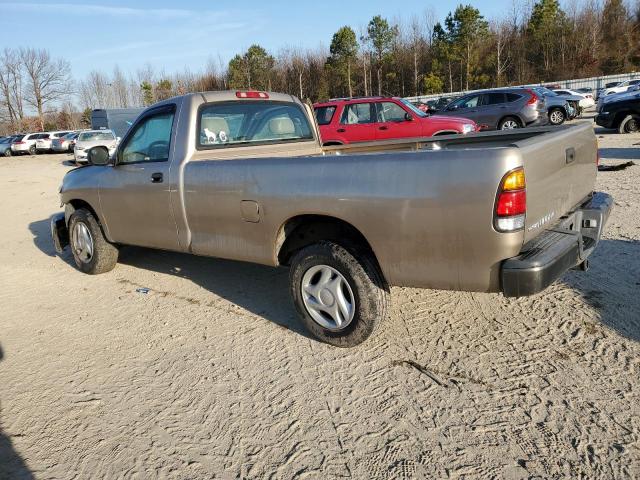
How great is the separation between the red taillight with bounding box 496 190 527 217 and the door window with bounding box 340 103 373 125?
34.5 ft

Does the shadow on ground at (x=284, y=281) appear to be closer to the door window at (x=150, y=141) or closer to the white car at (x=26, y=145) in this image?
the door window at (x=150, y=141)

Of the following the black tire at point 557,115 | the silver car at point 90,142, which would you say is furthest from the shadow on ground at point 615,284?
the silver car at point 90,142

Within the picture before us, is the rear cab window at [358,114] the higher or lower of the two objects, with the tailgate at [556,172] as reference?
higher

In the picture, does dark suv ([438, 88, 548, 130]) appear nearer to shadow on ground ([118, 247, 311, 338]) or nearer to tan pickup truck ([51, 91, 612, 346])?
tan pickup truck ([51, 91, 612, 346])

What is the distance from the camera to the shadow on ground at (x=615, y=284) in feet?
12.0

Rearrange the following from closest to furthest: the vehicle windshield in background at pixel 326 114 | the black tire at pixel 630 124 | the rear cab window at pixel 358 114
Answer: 1. the rear cab window at pixel 358 114
2. the vehicle windshield in background at pixel 326 114
3. the black tire at pixel 630 124

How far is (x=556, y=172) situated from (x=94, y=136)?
87.8ft

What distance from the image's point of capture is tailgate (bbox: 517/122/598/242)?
2908 mm

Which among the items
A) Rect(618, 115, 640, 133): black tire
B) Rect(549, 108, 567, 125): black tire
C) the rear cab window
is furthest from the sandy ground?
Rect(549, 108, 567, 125): black tire

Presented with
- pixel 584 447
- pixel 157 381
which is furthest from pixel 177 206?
pixel 584 447

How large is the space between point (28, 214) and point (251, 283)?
7.93m

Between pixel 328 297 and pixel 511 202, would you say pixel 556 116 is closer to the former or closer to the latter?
pixel 328 297

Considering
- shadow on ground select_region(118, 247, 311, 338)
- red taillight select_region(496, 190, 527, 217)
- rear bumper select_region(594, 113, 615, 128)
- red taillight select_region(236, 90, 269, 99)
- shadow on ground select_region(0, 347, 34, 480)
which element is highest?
red taillight select_region(236, 90, 269, 99)

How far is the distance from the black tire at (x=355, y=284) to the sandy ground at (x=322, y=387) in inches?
5.6
